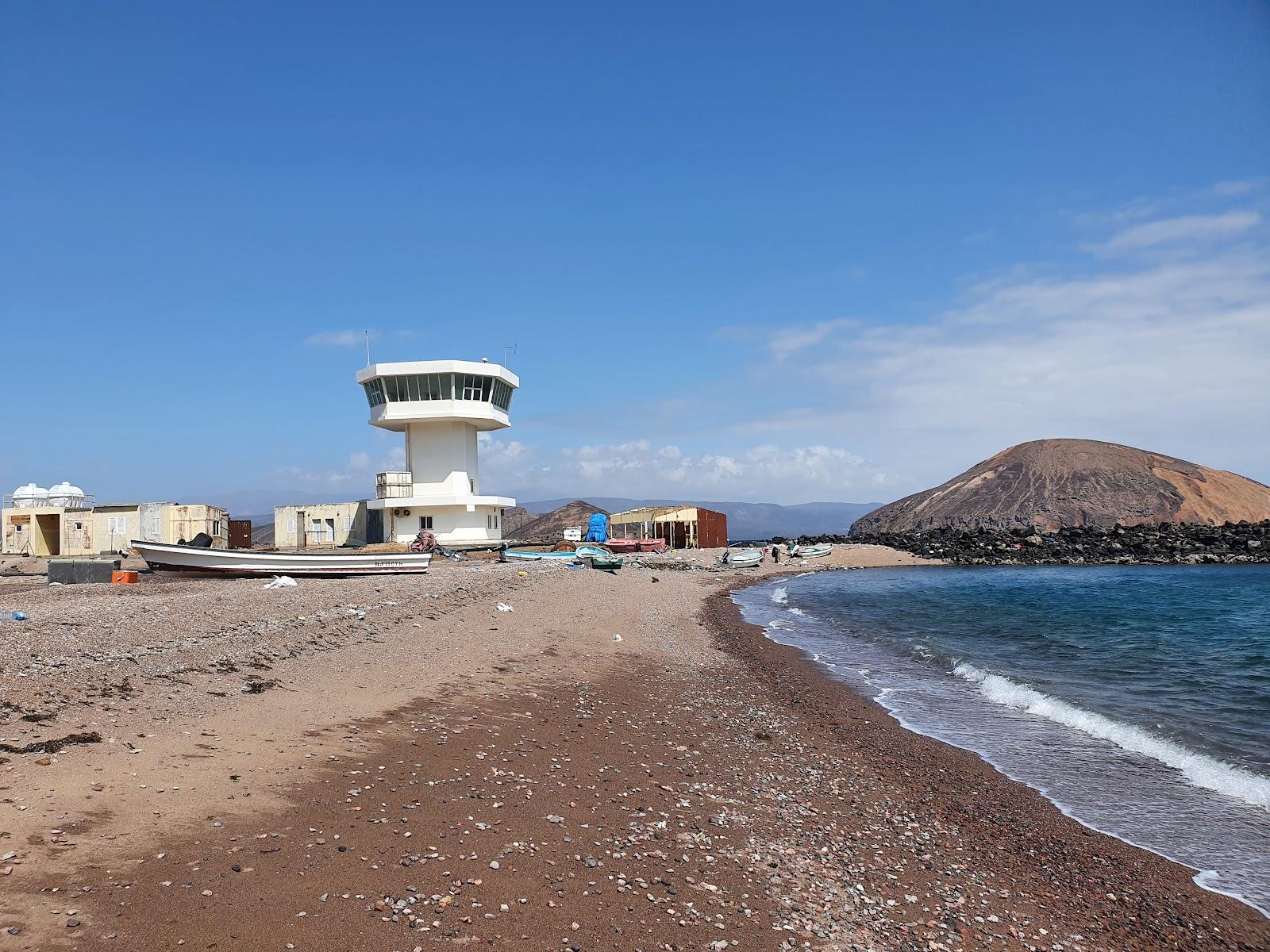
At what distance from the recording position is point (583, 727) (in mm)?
9609

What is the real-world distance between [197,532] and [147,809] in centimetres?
4110

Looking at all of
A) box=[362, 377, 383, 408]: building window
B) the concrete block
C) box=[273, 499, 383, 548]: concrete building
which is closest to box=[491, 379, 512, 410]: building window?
box=[362, 377, 383, 408]: building window

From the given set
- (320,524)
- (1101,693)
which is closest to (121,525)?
(320,524)

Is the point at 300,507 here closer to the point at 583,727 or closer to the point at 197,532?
the point at 197,532

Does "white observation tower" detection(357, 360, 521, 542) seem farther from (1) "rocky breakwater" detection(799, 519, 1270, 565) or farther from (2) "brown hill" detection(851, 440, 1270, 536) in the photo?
(2) "brown hill" detection(851, 440, 1270, 536)

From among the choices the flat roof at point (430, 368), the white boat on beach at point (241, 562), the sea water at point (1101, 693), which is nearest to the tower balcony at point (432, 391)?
the flat roof at point (430, 368)

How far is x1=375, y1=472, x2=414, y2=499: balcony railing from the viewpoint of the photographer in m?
42.9

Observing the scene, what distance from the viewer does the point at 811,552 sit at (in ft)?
219

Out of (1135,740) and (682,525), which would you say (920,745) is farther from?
(682,525)

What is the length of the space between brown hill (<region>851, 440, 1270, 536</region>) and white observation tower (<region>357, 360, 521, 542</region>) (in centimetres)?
7231

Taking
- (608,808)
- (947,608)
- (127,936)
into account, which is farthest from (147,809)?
(947,608)

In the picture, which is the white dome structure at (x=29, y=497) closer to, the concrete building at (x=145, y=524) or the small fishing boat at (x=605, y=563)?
the concrete building at (x=145, y=524)

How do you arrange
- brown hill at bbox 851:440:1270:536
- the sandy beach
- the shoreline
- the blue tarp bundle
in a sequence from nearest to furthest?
the sandy beach → the shoreline → the blue tarp bundle → brown hill at bbox 851:440:1270:536

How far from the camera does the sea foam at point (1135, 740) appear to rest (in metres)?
8.66
